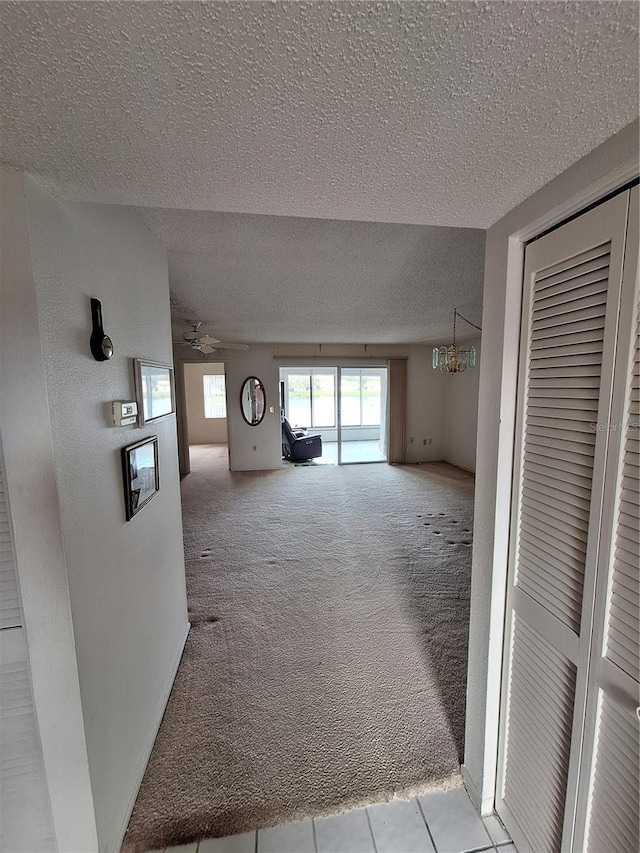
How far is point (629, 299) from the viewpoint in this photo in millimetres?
722

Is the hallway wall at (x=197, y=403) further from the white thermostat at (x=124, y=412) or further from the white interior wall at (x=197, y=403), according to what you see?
the white thermostat at (x=124, y=412)

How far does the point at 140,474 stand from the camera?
1386 millimetres

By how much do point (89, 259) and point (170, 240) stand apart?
79 cm

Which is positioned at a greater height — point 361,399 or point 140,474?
point 361,399

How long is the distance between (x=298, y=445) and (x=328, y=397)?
2.70 meters

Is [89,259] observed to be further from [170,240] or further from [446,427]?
[446,427]

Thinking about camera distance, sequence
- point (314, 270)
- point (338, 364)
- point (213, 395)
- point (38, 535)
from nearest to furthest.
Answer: point (38, 535)
point (314, 270)
point (338, 364)
point (213, 395)

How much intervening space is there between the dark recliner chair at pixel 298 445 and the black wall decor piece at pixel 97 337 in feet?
17.0

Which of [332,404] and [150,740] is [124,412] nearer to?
[150,740]

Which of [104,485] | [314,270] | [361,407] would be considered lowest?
[361,407]

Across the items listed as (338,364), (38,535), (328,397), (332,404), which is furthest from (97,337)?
(332,404)

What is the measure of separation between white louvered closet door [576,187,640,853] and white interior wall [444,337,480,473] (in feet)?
16.4

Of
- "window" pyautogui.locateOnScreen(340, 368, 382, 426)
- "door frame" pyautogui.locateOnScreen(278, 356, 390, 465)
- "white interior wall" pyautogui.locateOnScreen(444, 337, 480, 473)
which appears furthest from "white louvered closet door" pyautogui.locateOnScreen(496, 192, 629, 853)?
"window" pyautogui.locateOnScreen(340, 368, 382, 426)

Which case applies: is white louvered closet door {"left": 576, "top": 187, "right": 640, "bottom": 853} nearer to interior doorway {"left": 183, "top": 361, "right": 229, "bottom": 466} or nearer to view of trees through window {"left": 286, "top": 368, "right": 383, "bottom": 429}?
view of trees through window {"left": 286, "top": 368, "right": 383, "bottom": 429}
